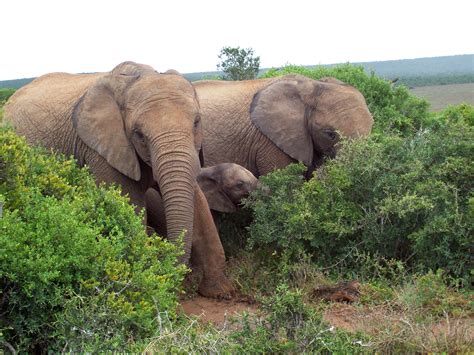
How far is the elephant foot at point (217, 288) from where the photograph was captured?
7711mm

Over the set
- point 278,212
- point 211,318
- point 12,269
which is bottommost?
point 211,318

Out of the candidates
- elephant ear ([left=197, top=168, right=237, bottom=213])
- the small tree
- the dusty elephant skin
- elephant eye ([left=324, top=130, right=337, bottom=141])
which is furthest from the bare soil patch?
the small tree

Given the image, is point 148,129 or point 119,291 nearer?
point 119,291

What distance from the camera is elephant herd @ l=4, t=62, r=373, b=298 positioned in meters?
7.09

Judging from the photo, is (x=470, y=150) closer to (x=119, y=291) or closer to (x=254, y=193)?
(x=254, y=193)

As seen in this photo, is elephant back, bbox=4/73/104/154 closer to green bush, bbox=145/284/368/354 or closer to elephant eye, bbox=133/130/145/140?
elephant eye, bbox=133/130/145/140

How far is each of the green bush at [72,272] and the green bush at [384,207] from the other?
88.1 inches

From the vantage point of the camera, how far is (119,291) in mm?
5148

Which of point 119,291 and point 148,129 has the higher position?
point 148,129

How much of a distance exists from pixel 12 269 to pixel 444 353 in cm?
274

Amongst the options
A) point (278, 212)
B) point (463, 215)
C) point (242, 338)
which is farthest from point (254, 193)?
point (242, 338)

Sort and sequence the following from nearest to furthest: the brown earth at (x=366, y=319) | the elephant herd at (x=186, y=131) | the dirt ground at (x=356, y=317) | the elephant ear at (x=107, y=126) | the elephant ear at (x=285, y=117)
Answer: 1. the brown earth at (x=366, y=319)
2. the dirt ground at (x=356, y=317)
3. the elephant herd at (x=186, y=131)
4. the elephant ear at (x=107, y=126)
5. the elephant ear at (x=285, y=117)

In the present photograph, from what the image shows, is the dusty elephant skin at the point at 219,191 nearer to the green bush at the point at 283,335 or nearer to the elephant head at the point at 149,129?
the elephant head at the point at 149,129

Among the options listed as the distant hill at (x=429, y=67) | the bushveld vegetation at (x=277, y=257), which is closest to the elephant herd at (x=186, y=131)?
the bushveld vegetation at (x=277, y=257)
